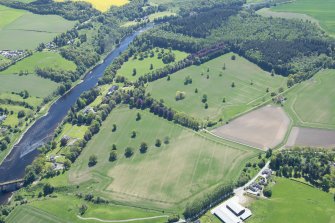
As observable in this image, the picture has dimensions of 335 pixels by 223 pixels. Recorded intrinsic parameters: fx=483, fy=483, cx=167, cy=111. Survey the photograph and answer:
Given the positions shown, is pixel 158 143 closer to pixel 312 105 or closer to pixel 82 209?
pixel 82 209

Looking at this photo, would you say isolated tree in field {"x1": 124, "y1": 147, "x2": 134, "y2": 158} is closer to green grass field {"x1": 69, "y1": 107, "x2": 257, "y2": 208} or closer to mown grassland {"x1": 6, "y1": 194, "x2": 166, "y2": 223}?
green grass field {"x1": 69, "y1": 107, "x2": 257, "y2": 208}

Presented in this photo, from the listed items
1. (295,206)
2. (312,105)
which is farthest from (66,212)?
(312,105)

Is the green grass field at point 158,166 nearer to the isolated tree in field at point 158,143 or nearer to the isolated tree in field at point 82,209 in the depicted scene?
the isolated tree in field at point 158,143

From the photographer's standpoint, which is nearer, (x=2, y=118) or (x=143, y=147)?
(x=143, y=147)

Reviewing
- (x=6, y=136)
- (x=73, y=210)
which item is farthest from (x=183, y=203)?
(x=6, y=136)

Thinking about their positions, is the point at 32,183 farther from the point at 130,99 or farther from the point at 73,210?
the point at 130,99

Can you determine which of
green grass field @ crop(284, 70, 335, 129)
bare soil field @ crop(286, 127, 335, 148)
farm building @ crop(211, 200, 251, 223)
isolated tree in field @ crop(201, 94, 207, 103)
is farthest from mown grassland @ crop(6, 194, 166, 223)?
green grass field @ crop(284, 70, 335, 129)
